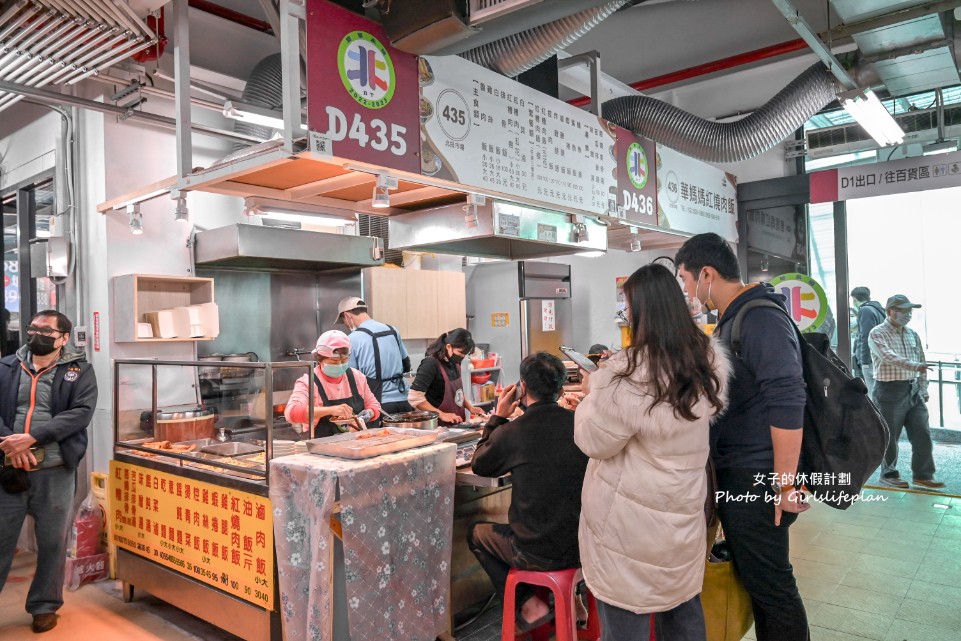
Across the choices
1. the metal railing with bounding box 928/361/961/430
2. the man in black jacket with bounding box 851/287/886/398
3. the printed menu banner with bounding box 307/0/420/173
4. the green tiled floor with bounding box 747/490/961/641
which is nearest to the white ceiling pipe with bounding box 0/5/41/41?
the printed menu banner with bounding box 307/0/420/173

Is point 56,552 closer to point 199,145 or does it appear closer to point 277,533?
point 277,533

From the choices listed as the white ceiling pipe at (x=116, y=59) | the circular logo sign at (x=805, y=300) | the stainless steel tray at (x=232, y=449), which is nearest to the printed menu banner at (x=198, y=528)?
the stainless steel tray at (x=232, y=449)

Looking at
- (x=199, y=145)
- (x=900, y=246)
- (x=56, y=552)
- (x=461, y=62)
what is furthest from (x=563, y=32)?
(x=900, y=246)

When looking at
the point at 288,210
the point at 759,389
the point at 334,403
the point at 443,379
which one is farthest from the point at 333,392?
the point at 759,389

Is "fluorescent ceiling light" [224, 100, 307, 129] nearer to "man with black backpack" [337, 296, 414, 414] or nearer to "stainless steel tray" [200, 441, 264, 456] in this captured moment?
"stainless steel tray" [200, 441, 264, 456]

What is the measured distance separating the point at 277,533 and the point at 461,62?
2.44 m

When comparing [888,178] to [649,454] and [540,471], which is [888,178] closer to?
[540,471]

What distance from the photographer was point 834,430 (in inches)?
91.7

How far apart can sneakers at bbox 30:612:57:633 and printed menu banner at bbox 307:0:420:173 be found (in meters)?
2.99

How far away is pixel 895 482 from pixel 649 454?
5.25 metres

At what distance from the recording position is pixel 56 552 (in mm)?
3619

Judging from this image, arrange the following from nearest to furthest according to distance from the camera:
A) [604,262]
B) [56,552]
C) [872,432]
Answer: [872,432], [56,552], [604,262]

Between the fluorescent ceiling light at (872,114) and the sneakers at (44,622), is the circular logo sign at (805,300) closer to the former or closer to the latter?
the fluorescent ceiling light at (872,114)

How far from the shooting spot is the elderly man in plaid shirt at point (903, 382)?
577cm
